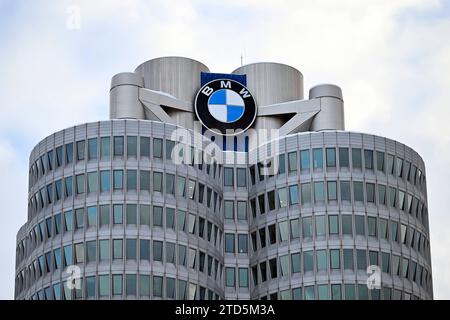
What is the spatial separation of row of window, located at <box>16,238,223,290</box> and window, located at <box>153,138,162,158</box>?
9009mm

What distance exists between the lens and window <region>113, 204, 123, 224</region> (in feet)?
400

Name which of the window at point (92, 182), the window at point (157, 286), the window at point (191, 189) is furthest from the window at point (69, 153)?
the window at point (157, 286)

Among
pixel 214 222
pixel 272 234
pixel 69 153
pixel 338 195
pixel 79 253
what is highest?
pixel 69 153

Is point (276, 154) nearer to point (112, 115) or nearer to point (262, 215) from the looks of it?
point (262, 215)

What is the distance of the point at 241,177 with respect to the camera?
134125 mm

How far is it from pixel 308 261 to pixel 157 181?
17.1 meters

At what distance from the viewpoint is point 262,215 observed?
131125 millimetres

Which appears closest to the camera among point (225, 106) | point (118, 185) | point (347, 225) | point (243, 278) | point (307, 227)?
point (118, 185)

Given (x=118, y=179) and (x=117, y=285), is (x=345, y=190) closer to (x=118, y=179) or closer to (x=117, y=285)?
(x=118, y=179)

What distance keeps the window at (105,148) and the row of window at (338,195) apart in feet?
58.4

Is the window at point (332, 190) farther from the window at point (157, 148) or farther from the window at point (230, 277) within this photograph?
the window at point (157, 148)

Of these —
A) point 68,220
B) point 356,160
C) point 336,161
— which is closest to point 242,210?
point 336,161

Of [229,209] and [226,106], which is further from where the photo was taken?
[226,106]

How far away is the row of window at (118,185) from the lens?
12362cm
